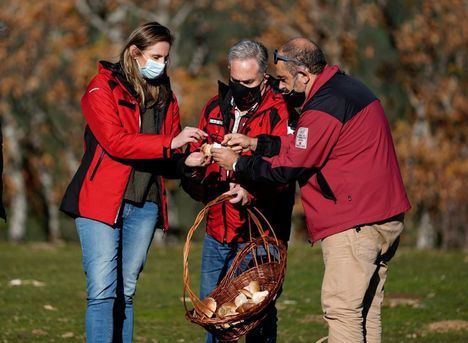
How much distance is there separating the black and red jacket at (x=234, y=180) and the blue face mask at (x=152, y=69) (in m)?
0.47

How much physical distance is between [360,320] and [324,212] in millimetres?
672

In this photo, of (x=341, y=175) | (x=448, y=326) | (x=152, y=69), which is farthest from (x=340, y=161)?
(x=448, y=326)

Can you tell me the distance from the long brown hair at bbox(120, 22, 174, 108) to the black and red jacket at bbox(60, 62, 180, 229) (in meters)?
0.05

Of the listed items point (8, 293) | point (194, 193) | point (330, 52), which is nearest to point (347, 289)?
point (194, 193)

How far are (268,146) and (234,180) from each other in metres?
0.44

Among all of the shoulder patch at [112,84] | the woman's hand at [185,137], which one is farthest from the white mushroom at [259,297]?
the shoulder patch at [112,84]

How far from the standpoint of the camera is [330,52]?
28625 mm

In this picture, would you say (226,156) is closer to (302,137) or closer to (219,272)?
(302,137)

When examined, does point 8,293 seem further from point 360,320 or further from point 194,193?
point 360,320

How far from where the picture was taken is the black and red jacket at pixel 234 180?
283 inches

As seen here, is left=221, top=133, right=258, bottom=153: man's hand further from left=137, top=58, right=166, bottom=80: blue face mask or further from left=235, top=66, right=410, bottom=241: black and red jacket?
left=137, top=58, right=166, bottom=80: blue face mask

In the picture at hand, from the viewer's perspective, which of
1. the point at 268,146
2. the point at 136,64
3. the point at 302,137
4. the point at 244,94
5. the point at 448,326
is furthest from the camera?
the point at 448,326

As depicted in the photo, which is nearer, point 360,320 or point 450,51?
point 360,320

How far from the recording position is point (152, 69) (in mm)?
6977
